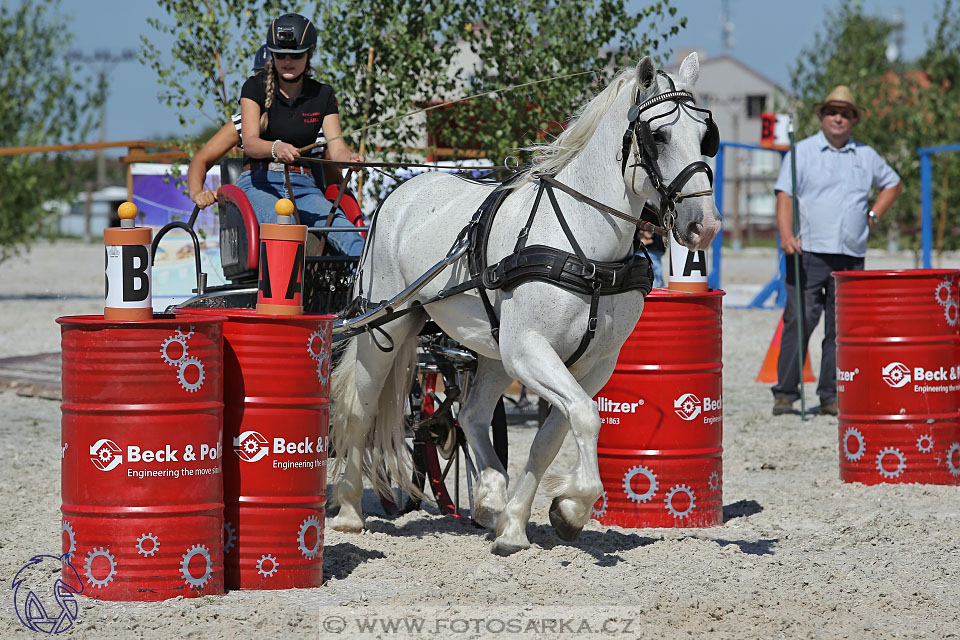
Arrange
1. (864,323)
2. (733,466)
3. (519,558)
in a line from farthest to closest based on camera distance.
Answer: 1. (733,466)
2. (864,323)
3. (519,558)

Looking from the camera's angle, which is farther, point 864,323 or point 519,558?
point 864,323

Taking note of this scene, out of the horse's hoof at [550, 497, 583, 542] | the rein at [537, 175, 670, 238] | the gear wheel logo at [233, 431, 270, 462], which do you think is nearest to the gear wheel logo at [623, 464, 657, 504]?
the horse's hoof at [550, 497, 583, 542]

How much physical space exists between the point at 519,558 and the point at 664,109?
188 centimetres

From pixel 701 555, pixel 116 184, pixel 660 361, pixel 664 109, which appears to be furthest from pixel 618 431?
pixel 116 184

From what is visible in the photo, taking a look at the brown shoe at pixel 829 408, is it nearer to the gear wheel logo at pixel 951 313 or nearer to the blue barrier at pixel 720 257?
the gear wheel logo at pixel 951 313

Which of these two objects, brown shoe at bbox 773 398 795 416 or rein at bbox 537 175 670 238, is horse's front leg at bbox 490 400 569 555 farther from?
brown shoe at bbox 773 398 795 416

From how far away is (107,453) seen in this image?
4035 mm

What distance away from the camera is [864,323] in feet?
21.9

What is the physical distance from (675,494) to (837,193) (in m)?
4.10

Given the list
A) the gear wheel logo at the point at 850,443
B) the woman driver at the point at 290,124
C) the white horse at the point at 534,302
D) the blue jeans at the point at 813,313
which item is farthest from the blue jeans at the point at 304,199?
the blue jeans at the point at 813,313

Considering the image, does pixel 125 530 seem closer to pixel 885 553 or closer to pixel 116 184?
pixel 885 553

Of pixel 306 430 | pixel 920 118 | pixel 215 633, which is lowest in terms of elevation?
pixel 215 633

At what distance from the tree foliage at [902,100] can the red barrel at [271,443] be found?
17984 millimetres

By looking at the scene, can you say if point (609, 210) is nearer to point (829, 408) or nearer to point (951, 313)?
point (951, 313)
